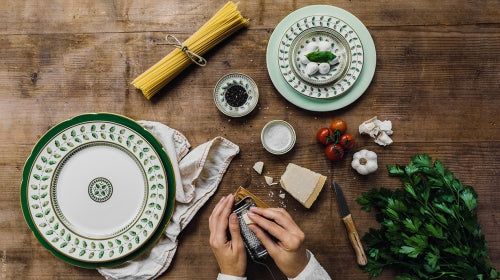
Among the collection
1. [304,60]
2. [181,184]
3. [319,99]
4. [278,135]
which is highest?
[304,60]

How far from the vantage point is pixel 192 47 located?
4.91 feet

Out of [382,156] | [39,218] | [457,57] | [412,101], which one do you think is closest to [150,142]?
[39,218]

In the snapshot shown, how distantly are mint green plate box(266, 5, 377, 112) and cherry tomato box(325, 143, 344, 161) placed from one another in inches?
5.8

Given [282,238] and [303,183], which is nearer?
[282,238]

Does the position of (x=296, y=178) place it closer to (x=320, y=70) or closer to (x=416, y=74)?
(x=320, y=70)

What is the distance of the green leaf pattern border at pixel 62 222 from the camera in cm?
148

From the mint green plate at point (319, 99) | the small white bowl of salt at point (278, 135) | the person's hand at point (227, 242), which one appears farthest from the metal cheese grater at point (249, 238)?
the mint green plate at point (319, 99)

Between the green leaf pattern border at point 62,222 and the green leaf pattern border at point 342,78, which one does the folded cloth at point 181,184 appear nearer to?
the green leaf pattern border at point 62,222

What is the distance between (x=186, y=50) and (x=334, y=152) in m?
0.68

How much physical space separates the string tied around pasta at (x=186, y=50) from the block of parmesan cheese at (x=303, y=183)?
1.75 ft

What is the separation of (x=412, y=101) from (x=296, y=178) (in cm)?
56

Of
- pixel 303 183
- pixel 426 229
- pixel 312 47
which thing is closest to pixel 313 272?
pixel 303 183

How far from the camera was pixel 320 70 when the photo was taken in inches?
58.6

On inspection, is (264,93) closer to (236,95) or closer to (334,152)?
(236,95)
